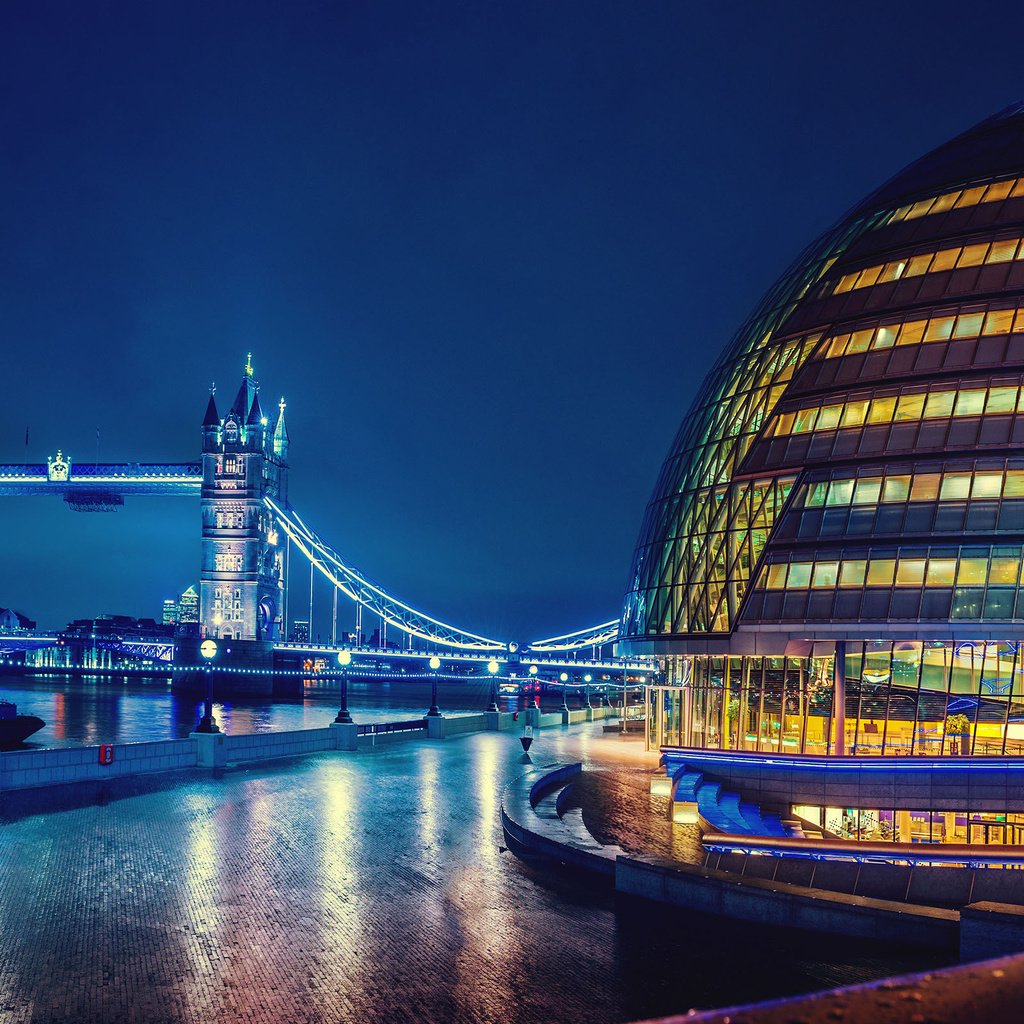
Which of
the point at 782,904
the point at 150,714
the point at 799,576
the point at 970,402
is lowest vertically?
the point at 150,714

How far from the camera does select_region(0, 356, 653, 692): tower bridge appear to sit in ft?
521

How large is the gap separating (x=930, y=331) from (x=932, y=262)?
3.52 m

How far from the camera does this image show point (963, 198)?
140ft

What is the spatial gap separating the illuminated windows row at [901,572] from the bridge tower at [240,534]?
13307cm

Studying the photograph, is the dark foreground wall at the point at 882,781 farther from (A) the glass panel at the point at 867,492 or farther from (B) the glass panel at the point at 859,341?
(B) the glass panel at the point at 859,341

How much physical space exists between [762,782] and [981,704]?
315 inches

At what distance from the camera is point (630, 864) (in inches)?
728

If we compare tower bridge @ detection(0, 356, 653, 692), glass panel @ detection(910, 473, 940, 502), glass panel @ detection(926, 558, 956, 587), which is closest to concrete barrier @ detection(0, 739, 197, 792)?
glass panel @ detection(926, 558, 956, 587)

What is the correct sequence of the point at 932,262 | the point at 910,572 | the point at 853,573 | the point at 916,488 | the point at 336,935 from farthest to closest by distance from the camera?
the point at 932,262, the point at 853,573, the point at 916,488, the point at 910,572, the point at 336,935

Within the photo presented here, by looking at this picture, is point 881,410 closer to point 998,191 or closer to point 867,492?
point 867,492

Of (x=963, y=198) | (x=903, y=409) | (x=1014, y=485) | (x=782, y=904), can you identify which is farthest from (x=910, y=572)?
(x=782, y=904)

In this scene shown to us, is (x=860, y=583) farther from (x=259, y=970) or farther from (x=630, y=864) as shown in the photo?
(x=259, y=970)

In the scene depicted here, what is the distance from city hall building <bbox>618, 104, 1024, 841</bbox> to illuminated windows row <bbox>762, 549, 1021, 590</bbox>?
68 mm

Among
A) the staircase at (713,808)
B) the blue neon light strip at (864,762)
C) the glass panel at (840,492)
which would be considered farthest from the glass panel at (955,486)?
the staircase at (713,808)
